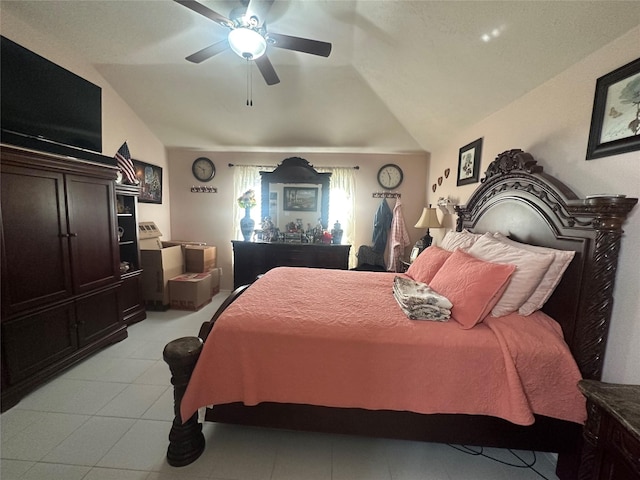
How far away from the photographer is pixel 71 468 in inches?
51.4

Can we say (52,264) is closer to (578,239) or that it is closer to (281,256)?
(281,256)

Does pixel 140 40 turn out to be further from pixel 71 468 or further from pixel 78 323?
pixel 71 468

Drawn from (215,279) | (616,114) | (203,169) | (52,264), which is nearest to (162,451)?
(52,264)

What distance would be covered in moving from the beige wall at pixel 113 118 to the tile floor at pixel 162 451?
2.57 m

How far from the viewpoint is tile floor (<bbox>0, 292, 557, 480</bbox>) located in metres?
1.31

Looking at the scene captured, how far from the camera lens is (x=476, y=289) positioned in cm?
140

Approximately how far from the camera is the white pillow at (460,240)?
2.05 metres

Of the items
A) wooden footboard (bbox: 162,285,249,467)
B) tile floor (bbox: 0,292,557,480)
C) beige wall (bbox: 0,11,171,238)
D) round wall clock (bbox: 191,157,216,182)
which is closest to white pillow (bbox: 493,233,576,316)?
tile floor (bbox: 0,292,557,480)

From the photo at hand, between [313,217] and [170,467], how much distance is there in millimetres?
3229

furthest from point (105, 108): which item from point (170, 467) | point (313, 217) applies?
point (170, 467)

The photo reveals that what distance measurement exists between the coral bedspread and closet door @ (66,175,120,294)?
1697mm

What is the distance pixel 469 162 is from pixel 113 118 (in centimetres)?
403

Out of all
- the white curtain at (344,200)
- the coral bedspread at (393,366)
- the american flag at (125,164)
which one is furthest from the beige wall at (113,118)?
the coral bedspread at (393,366)

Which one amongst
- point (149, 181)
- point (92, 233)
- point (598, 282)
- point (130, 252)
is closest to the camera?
point (598, 282)
